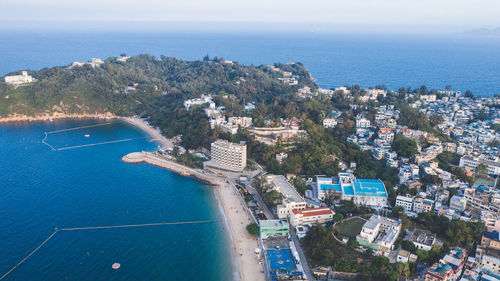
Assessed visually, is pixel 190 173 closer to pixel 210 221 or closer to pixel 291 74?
pixel 210 221

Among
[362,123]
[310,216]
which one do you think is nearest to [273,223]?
[310,216]

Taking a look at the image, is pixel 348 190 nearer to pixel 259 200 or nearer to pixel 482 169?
pixel 259 200

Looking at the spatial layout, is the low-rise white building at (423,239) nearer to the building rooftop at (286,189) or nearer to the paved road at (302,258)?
the paved road at (302,258)

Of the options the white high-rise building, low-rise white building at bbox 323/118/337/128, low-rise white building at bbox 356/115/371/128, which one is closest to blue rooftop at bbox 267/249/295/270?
the white high-rise building

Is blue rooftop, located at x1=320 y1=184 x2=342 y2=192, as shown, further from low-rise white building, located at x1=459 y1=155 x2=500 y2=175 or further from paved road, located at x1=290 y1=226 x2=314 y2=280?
low-rise white building, located at x1=459 y1=155 x2=500 y2=175

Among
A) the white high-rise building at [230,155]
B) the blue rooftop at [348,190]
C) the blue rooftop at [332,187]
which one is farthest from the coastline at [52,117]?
the blue rooftop at [348,190]

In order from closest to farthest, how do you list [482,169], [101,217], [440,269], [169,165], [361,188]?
[440,269] → [101,217] → [361,188] → [482,169] → [169,165]

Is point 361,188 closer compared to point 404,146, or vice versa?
point 361,188
